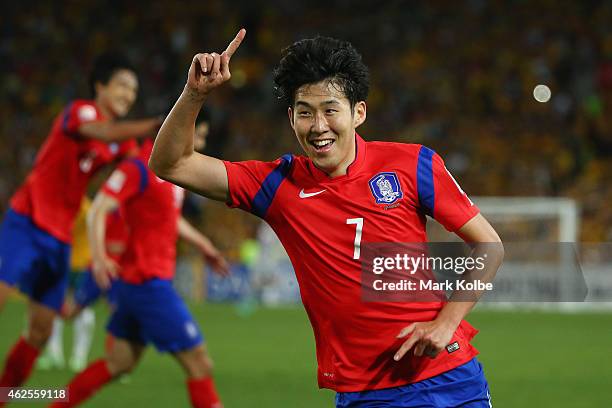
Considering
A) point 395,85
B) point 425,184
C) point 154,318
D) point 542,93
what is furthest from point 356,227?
point 395,85

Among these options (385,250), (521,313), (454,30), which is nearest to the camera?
(385,250)

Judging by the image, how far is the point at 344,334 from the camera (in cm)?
345

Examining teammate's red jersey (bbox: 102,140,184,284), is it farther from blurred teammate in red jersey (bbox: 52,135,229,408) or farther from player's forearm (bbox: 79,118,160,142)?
player's forearm (bbox: 79,118,160,142)

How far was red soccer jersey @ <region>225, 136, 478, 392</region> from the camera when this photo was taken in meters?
3.38

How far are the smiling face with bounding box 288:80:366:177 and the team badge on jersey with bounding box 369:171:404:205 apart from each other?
163 mm

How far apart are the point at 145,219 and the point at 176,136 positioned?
308 centimetres

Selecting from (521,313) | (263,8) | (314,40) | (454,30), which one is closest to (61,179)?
(314,40)

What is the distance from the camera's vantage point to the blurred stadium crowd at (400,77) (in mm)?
19906

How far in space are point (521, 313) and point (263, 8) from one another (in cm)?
1119

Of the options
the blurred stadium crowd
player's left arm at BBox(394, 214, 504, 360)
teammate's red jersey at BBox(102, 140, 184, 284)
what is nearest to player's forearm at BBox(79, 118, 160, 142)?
teammate's red jersey at BBox(102, 140, 184, 284)

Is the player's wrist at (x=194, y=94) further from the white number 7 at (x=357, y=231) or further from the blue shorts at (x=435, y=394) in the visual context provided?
the blue shorts at (x=435, y=394)

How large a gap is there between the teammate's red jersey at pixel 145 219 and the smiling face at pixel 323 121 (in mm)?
2901

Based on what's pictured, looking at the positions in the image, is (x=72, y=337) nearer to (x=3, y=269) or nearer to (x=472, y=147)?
(x=3, y=269)

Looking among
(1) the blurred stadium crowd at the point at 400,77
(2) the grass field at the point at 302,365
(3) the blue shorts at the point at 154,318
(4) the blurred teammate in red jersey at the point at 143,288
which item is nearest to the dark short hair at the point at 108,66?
(4) the blurred teammate in red jersey at the point at 143,288
